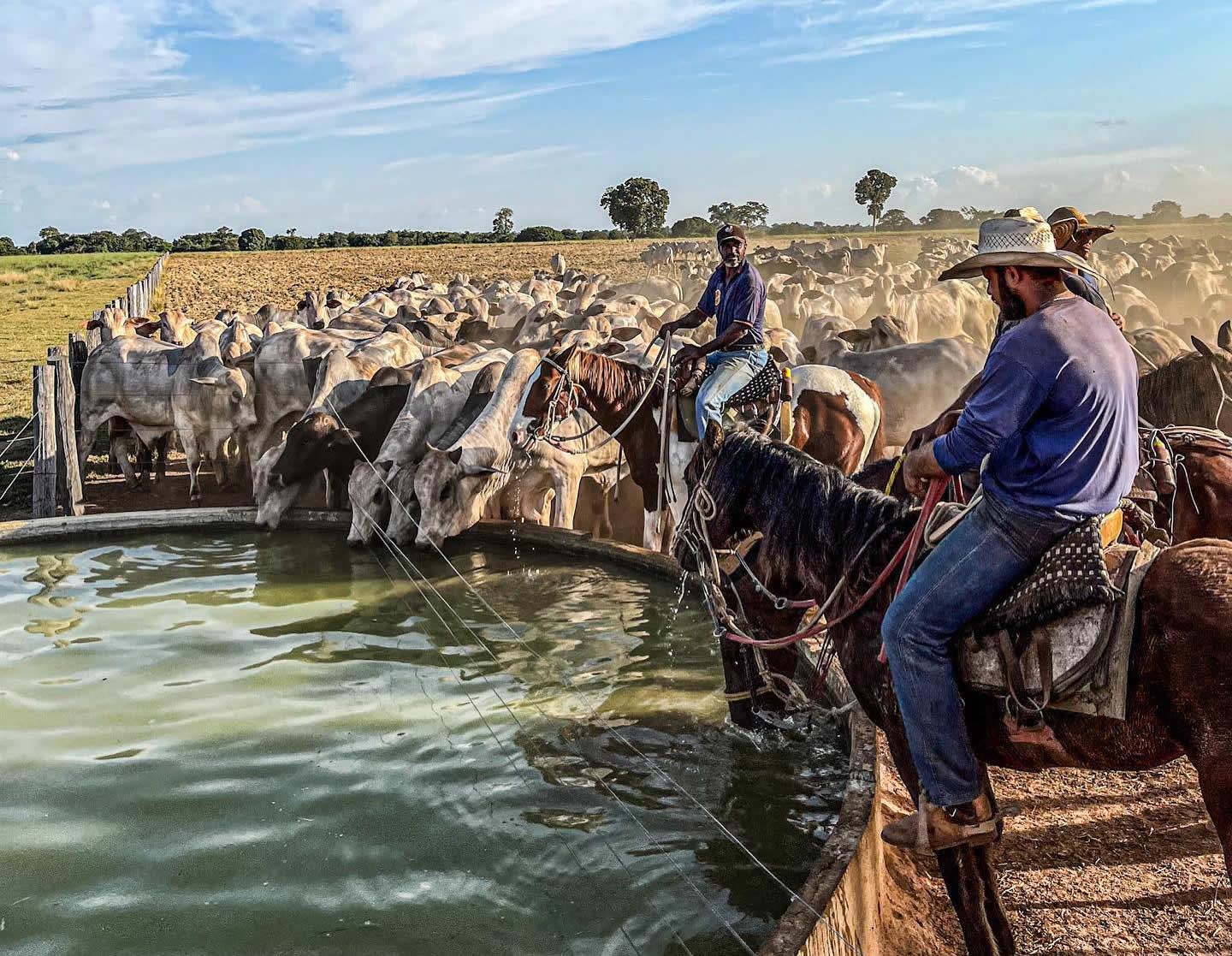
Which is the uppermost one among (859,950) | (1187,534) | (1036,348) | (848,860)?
(1036,348)

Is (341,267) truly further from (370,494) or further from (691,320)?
(691,320)

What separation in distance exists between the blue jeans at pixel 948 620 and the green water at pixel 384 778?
1427mm

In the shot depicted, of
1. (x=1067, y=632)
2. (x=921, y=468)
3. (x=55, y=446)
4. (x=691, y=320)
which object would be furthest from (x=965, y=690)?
(x=55, y=446)

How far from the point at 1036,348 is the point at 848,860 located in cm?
214

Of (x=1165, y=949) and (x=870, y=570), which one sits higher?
(x=870, y=570)

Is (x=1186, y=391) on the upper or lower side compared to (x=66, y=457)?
upper

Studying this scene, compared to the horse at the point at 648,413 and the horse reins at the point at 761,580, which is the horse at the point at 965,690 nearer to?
the horse reins at the point at 761,580

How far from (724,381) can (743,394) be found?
0.21 m

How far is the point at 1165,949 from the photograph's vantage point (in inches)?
184

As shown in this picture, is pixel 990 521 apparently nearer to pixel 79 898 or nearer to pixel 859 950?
pixel 859 950

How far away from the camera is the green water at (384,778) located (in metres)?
5.07

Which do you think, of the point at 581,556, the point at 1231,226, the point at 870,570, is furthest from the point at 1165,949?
the point at 1231,226

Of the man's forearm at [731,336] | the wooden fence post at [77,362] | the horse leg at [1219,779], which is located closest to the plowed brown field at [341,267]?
the wooden fence post at [77,362]

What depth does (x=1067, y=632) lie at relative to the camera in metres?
3.73
